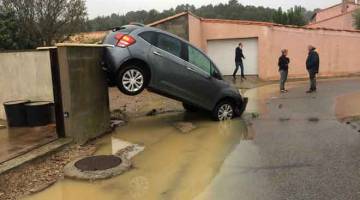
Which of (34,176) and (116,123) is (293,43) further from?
(34,176)

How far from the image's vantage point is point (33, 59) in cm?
1265

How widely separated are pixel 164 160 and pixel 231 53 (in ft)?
54.2

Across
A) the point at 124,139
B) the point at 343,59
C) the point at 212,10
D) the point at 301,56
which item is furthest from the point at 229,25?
the point at 212,10

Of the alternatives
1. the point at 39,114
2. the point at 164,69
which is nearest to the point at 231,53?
the point at 164,69

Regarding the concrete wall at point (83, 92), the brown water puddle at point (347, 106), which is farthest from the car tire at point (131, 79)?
the brown water puddle at point (347, 106)

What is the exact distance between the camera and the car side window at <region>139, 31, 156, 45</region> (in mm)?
10781

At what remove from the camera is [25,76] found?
42.4 ft

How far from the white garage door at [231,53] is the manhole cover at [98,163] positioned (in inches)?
640

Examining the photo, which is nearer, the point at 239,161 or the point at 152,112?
the point at 239,161

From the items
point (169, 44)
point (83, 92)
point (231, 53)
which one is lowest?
point (231, 53)

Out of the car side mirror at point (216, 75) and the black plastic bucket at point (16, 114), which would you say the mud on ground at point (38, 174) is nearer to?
the black plastic bucket at point (16, 114)

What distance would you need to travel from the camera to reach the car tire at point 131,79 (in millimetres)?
10492

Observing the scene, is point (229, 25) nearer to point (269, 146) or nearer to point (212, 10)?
point (269, 146)

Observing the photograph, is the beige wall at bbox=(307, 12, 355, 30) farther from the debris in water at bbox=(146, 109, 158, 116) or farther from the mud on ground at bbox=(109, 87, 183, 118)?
the debris in water at bbox=(146, 109, 158, 116)
